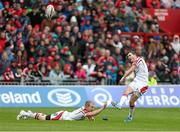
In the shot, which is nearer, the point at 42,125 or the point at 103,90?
the point at 42,125

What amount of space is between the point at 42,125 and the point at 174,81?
616 inches

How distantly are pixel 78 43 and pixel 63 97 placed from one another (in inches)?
171

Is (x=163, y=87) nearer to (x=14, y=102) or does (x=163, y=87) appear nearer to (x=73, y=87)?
(x=73, y=87)

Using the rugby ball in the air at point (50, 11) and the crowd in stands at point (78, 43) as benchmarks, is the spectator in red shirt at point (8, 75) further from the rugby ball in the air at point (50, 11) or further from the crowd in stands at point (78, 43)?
the rugby ball in the air at point (50, 11)

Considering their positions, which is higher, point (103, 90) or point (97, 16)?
point (97, 16)

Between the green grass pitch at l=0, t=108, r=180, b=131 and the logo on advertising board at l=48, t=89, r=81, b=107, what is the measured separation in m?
2.08

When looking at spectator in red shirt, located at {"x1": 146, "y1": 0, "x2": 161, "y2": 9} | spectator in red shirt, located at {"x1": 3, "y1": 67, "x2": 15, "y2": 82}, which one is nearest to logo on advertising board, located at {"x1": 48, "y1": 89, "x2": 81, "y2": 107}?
spectator in red shirt, located at {"x1": 3, "y1": 67, "x2": 15, "y2": 82}

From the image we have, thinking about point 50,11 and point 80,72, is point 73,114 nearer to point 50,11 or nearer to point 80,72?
point 80,72

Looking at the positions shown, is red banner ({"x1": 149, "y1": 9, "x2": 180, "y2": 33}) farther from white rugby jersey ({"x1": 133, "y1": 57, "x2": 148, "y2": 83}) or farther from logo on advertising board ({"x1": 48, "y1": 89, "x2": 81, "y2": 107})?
white rugby jersey ({"x1": 133, "y1": 57, "x2": 148, "y2": 83})

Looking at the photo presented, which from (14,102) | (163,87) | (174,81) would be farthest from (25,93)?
(174,81)

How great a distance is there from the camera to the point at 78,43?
34.4 metres

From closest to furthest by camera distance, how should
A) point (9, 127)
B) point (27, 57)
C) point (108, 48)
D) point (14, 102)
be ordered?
point (9, 127) → point (14, 102) → point (27, 57) → point (108, 48)

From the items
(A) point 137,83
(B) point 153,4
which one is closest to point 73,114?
(A) point 137,83

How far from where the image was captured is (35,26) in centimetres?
3362
